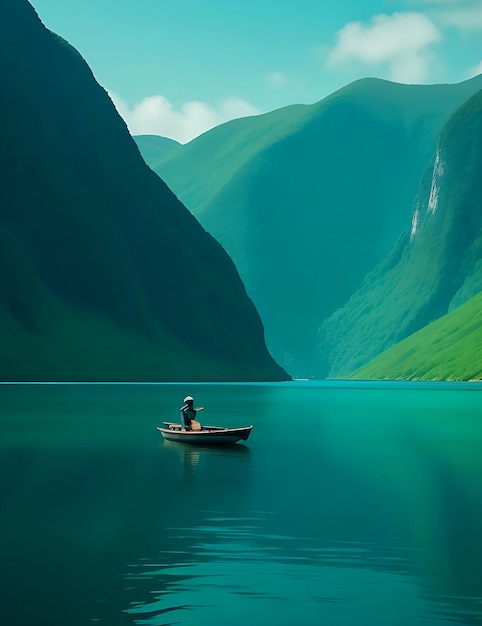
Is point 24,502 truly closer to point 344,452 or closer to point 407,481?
point 407,481

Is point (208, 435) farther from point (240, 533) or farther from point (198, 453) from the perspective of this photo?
point (240, 533)

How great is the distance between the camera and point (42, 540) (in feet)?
104

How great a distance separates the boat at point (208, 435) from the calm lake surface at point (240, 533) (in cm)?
83

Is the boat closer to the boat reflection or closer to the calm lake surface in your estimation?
the boat reflection

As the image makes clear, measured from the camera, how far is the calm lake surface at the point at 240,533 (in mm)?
23484

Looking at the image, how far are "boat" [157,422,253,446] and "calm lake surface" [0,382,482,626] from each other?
2.71ft

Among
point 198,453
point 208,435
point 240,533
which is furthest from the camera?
point 208,435

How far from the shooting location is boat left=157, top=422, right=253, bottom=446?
6706cm

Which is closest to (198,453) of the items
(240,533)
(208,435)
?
(208,435)

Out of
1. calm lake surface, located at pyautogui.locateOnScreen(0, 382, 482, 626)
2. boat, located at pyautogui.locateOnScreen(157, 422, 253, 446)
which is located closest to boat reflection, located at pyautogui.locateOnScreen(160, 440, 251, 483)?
calm lake surface, located at pyautogui.locateOnScreen(0, 382, 482, 626)

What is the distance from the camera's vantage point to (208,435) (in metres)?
69.1

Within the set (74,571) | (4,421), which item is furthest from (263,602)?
(4,421)

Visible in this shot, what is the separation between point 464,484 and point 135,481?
49.4 feet

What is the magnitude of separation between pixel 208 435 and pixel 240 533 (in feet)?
117
